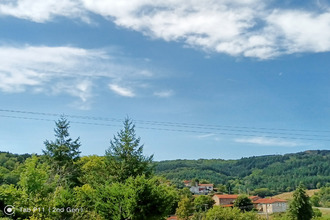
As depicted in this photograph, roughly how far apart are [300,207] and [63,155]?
3866 cm

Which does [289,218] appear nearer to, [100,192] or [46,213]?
[100,192]

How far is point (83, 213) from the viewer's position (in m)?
22.4

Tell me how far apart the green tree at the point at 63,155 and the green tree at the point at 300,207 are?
115 ft

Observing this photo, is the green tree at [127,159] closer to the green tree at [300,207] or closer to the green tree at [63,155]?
the green tree at [63,155]

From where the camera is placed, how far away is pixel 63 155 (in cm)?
4772

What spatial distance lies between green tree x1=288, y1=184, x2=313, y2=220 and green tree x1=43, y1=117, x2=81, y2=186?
35.0 metres

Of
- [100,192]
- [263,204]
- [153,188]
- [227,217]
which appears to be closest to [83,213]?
[100,192]

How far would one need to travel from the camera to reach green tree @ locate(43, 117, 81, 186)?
45.3m

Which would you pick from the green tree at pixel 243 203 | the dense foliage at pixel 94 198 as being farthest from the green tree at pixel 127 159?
the green tree at pixel 243 203

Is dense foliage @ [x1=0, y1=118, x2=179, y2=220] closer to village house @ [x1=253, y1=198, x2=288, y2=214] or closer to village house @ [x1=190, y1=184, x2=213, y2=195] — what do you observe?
village house @ [x1=253, y1=198, x2=288, y2=214]

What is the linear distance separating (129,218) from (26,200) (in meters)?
6.43

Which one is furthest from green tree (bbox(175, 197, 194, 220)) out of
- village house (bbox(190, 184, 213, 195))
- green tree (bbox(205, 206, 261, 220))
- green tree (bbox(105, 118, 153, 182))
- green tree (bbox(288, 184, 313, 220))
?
village house (bbox(190, 184, 213, 195))

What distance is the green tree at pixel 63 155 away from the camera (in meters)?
45.3

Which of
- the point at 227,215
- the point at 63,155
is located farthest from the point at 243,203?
the point at 63,155
